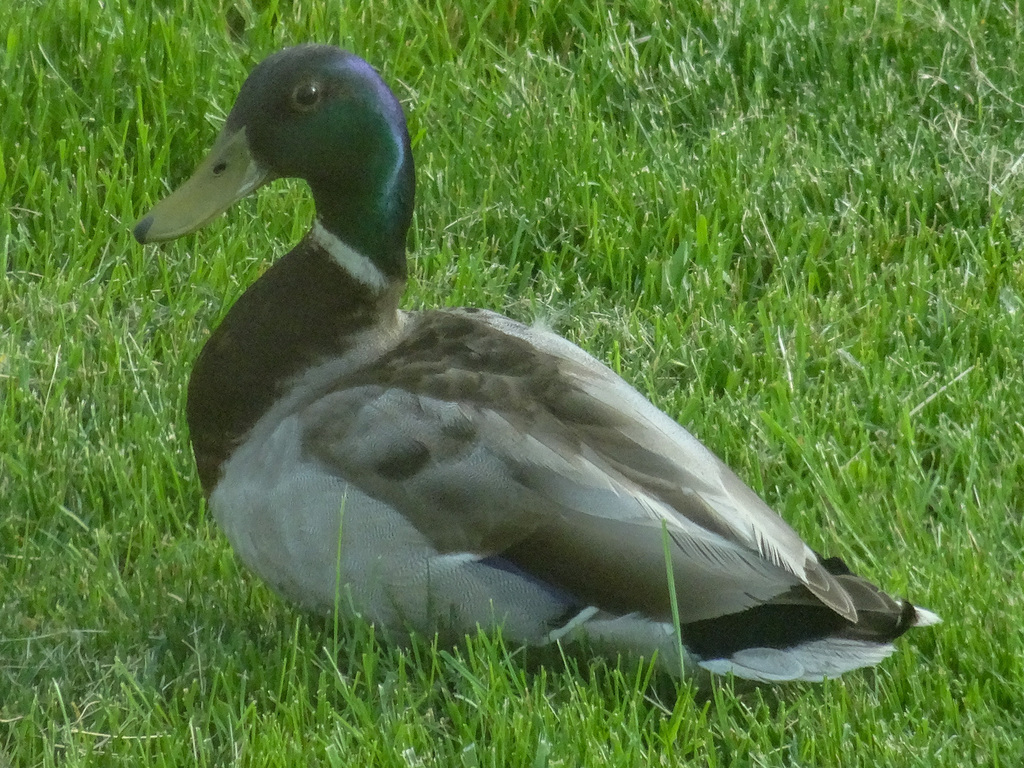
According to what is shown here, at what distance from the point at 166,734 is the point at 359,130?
127 centimetres

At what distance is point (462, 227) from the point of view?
4.75 m

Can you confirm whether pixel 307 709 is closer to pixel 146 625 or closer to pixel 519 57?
pixel 146 625

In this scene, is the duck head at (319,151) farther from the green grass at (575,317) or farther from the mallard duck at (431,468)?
the green grass at (575,317)

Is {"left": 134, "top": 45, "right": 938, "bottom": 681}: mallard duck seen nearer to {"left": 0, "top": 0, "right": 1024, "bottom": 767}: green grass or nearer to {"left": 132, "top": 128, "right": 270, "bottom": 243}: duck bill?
{"left": 132, "top": 128, "right": 270, "bottom": 243}: duck bill

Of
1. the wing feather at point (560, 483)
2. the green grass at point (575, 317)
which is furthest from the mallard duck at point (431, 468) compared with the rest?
the green grass at point (575, 317)

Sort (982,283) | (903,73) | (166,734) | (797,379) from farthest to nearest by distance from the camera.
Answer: (903,73) → (982,283) → (797,379) → (166,734)

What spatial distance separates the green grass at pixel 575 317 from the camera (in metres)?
3.10

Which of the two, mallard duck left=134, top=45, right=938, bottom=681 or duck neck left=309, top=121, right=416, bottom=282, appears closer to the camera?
mallard duck left=134, top=45, right=938, bottom=681

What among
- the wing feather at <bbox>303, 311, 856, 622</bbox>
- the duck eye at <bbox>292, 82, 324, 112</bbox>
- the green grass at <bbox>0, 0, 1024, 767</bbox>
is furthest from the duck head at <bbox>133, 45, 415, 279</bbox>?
the green grass at <bbox>0, 0, 1024, 767</bbox>

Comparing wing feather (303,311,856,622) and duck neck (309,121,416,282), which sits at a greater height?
duck neck (309,121,416,282)

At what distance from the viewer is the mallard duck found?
3.07 m

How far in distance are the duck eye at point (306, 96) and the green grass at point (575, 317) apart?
95 centimetres

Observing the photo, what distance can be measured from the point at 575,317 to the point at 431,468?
1.39 metres

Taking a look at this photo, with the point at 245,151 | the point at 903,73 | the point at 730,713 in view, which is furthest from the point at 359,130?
the point at 903,73
